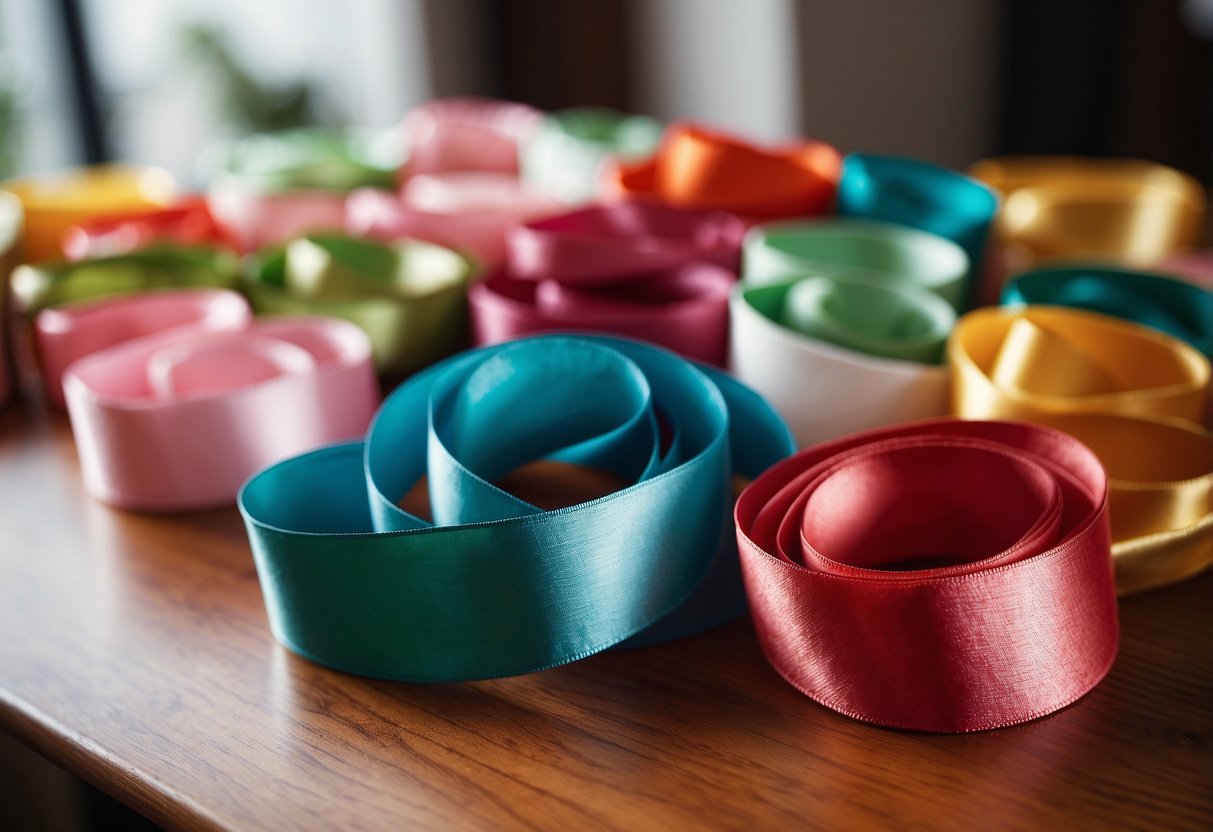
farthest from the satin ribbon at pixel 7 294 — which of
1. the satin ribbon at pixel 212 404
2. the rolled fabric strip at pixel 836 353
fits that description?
the rolled fabric strip at pixel 836 353

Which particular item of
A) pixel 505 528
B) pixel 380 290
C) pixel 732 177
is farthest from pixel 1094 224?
pixel 505 528

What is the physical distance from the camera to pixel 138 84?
10.4ft

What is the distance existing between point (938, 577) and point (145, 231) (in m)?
1.03

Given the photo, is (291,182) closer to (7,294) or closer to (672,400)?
(7,294)

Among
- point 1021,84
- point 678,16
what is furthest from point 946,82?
point 678,16

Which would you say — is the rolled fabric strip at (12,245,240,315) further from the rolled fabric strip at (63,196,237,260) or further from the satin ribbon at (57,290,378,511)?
the satin ribbon at (57,290,378,511)

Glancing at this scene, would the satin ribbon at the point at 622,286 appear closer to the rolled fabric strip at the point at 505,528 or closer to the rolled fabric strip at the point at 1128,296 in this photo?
the rolled fabric strip at the point at 505,528

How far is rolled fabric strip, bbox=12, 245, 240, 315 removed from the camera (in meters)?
1.14

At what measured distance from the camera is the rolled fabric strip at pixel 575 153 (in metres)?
1.41

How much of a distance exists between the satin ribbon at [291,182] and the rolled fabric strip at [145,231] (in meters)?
0.02

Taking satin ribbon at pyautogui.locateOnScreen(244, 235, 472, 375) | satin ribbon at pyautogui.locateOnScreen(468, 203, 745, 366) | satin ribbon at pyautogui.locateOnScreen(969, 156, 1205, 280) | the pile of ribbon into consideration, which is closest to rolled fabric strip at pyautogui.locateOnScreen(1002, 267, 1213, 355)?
the pile of ribbon

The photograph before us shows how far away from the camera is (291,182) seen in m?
1.41

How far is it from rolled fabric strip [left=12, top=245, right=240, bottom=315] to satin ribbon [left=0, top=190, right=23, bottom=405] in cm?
1

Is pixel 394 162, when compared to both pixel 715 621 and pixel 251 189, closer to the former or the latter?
pixel 251 189
